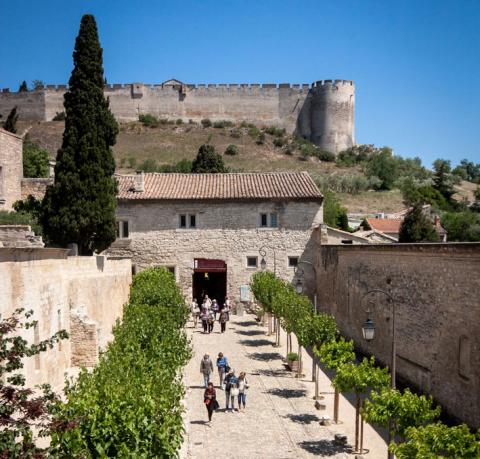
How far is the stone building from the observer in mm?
37531

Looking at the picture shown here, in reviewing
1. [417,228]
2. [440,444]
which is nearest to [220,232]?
[417,228]

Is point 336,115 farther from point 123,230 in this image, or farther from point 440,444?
point 440,444

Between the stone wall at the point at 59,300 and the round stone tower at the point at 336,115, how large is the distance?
68.4m

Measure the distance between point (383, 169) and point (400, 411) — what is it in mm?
67904

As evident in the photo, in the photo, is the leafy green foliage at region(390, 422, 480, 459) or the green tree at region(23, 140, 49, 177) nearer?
the leafy green foliage at region(390, 422, 480, 459)

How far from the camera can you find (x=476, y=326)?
1513 cm

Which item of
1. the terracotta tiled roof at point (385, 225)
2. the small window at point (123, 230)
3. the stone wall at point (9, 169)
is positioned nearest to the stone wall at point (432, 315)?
the small window at point (123, 230)

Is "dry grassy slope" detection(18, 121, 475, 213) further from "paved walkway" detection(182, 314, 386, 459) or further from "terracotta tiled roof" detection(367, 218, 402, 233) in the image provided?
"paved walkway" detection(182, 314, 386, 459)

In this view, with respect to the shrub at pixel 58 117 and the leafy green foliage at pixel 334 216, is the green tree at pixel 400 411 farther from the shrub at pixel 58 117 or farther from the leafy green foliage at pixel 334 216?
the shrub at pixel 58 117

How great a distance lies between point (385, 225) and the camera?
5438 centimetres

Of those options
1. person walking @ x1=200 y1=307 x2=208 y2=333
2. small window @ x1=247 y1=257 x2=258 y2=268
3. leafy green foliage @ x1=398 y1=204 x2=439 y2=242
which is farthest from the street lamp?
leafy green foliage @ x1=398 y1=204 x2=439 y2=242

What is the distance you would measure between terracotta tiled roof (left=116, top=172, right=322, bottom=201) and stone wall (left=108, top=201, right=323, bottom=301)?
51cm

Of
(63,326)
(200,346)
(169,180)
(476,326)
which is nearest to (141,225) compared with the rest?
(169,180)

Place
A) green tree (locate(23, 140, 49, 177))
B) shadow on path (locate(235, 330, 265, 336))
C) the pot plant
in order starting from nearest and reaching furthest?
the pot plant < shadow on path (locate(235, 330, 265, 336)) < green tree (locate(23, 140, 49, 177))
